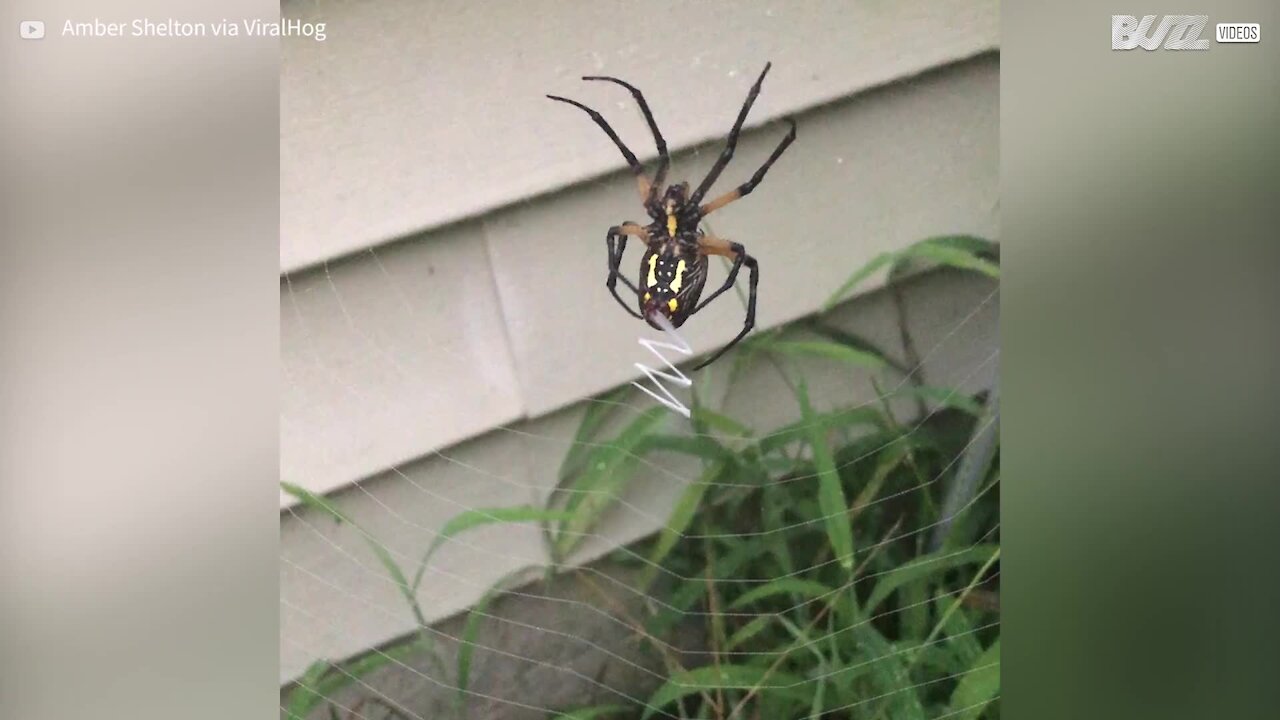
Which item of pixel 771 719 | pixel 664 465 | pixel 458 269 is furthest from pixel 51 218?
pixel 771 719

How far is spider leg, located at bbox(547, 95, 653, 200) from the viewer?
3.52 ft

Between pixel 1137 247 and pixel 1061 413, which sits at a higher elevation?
pixel 1137 247

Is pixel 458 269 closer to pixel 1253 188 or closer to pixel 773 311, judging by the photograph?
pixel 773 311

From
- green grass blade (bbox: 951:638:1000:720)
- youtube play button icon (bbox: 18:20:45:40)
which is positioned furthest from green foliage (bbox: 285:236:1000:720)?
youtube play button icon (bbox: 18:20:45:40)

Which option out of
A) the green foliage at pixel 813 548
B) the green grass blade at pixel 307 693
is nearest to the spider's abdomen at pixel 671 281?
the green foliage at pixel 813 548

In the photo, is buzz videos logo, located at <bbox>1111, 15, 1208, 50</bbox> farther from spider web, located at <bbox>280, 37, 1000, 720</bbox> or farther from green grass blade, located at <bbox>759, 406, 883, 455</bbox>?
green grass blade, located at <bbox>759, 406, 883, 455</bbox>

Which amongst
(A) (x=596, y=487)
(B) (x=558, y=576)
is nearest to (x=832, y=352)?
(A) (x=596, y=487)

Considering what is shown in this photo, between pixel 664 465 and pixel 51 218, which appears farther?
pixel 664 465

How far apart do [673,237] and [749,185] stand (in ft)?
0.39

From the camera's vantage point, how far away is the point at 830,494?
45.2 inches

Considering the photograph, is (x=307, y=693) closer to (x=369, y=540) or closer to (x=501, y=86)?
(x=369, y=540)

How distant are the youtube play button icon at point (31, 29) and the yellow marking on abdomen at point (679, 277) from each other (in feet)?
2.54

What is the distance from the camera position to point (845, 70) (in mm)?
1097

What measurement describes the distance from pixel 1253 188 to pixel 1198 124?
0.10 meters
